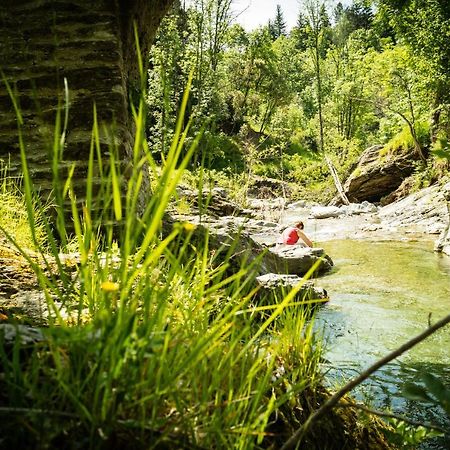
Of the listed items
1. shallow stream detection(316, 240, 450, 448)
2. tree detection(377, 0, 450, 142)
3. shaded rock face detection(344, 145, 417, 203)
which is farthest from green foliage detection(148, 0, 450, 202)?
shallow stream detection(316, 240, 450, 448)

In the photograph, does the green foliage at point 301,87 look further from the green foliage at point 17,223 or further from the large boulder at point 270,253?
the green foliage at point 17,223

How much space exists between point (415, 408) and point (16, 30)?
4276mm

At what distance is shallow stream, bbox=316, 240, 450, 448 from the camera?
2.72 metres

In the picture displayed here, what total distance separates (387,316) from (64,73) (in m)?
4.02

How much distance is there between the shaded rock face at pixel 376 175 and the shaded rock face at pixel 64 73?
15732mm

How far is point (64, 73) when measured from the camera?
3580 millimetres

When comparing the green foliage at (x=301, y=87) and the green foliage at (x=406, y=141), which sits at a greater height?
the green foliage at (x=301, y=87)

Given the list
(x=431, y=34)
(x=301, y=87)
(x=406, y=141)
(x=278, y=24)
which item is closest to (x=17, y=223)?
(x=431, y=34)

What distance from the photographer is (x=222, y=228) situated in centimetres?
451

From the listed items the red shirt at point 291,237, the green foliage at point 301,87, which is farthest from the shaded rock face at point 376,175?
the red shirt at point 291,237

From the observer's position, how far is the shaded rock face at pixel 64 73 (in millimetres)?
3408

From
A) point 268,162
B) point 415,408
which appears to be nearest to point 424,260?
point 415,408

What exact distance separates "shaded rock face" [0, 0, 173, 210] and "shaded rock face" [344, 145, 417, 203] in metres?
15.7

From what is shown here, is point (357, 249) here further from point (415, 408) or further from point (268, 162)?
point (268, 162)
